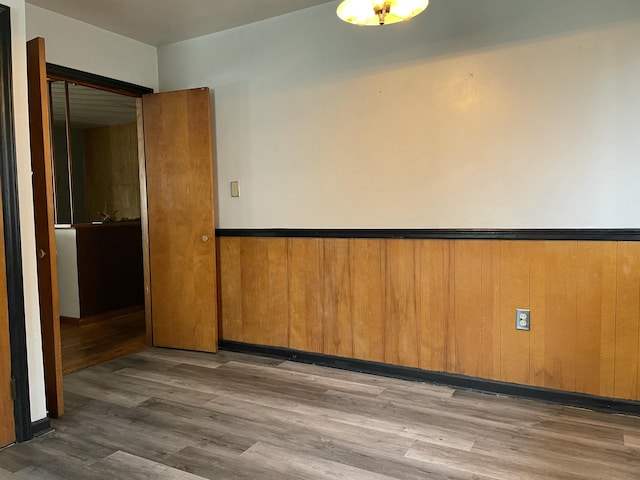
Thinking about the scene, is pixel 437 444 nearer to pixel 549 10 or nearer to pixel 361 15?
pixel 361 15

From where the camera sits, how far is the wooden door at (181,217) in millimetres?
3602

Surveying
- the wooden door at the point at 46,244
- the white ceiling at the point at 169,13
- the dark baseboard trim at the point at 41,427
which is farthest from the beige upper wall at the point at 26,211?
the white ceiling at the point at 169,13

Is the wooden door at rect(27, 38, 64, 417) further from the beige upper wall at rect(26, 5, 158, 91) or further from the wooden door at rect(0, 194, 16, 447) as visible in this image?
the beige upper wall at rect(26, 5, 158, 91)

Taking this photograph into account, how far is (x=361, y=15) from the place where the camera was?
1.94m

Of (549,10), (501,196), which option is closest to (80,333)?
(501,196)

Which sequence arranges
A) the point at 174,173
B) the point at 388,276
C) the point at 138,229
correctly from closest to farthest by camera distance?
the point at 388,276 → the point at 174,173 → the point at 138,229

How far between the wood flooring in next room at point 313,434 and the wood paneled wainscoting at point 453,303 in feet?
0.69

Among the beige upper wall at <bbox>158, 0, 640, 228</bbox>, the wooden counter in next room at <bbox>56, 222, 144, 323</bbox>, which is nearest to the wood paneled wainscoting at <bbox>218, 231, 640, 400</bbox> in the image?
the beige upper wall at <bbox>158, 0, 640, 228</bbox>

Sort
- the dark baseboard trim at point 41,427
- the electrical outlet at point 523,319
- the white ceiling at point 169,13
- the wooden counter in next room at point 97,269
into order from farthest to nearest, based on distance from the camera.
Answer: the wooden counter in next room at point 97,269
the white ceiling at point 169,13
the electrical outlet at point 523,319
the dark baseboard trim at point 41,427

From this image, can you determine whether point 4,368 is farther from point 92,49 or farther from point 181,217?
point 92,49

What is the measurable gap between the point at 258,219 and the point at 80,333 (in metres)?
2.19

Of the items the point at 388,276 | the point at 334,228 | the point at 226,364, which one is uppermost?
the point at 334,228

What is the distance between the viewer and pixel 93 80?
347 cm

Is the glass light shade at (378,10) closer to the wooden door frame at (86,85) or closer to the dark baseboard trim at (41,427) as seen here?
the wooden door frame at (86,85)
